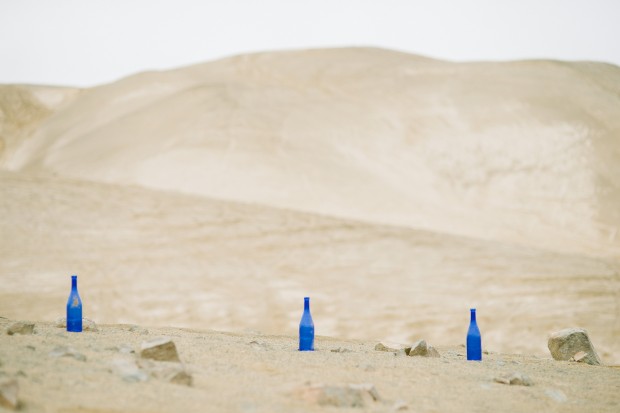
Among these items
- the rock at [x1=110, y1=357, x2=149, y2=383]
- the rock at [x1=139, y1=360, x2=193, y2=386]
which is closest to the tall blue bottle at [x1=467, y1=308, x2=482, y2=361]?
the rock at [x1=139, y1=360, x2=193, y2=386]

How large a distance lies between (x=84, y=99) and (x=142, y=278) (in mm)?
27093

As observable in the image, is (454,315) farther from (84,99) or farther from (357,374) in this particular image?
(84,99)

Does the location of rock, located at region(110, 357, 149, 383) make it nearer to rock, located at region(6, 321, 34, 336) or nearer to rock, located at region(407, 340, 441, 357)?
rock, located at region(6, 321, 34, 336)

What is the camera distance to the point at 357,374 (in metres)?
5.90

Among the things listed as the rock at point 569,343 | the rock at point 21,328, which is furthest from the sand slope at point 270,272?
the rock at point 21,328

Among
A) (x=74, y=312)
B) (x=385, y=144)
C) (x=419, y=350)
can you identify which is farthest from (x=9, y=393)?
(x=385, y=144)

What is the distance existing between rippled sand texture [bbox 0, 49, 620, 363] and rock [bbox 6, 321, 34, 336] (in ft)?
21.0

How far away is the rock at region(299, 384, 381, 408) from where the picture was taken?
4895 millimetres

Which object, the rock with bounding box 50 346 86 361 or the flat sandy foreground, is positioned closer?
the flat sandy foreground

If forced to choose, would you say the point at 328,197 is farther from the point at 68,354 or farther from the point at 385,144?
the point at 68,354

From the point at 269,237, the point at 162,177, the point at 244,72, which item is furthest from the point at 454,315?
the point at 244,72

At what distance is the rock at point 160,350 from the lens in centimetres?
546

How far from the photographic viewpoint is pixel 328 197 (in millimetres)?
26172

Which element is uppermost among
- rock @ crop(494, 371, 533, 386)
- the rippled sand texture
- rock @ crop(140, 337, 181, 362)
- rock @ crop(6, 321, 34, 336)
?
the rippled sand texture
